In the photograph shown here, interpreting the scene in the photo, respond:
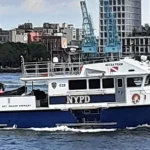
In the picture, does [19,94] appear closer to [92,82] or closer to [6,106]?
[6,106]

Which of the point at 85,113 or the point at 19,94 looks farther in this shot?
the point at 19,94

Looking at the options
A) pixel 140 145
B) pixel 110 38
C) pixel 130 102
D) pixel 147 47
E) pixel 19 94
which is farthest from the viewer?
pixel 147 47

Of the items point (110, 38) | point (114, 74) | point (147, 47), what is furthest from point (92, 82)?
point (147, 47)

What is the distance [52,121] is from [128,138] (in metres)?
3.76

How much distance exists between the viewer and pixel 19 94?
99.9 ft

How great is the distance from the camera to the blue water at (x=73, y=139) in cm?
2595

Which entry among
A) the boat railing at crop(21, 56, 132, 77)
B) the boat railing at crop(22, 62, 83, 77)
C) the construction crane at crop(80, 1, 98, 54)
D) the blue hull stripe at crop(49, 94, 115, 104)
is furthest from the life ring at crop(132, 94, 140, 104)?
the construction crane at crop(80, 1, 98, 54)

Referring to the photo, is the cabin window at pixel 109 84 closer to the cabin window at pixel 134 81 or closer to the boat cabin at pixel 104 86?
the boat cabin at pixel 104 86

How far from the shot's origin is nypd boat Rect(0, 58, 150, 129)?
92.7 ft

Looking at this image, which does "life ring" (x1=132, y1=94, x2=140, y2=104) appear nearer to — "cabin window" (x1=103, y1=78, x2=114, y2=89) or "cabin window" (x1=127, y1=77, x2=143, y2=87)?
"cabin window" (x1=127, y1=77, x2=143, y2=87)

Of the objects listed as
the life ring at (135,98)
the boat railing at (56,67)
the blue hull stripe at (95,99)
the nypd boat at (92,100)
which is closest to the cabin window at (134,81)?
the nypd boat at (92,100)

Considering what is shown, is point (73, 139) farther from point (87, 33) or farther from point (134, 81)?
point (87, 33)

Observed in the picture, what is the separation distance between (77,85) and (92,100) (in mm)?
1002

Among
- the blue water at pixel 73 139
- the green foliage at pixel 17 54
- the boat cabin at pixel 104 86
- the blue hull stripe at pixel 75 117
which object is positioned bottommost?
the green foliage at pixel 17 54
